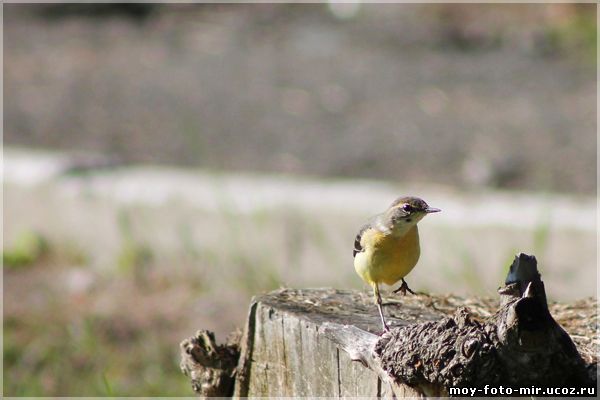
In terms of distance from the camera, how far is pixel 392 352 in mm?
2494

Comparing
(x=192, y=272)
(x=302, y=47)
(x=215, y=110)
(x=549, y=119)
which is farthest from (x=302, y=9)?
(x=192, y=272)

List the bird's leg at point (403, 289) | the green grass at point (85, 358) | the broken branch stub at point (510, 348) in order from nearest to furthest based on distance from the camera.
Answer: the broken branch stub at point (510, 348) < the bird's leg at point (403, 289) < the green grass at point (85, 358)

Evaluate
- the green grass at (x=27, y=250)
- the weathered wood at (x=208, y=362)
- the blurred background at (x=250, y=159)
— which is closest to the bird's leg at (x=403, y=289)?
the weathered wood at (x=208, y=362)

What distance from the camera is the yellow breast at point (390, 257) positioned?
9.54 feet

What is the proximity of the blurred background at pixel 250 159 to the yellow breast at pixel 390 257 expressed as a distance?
952 mm

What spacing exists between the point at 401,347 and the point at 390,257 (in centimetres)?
47

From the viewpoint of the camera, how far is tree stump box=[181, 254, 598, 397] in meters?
2.32

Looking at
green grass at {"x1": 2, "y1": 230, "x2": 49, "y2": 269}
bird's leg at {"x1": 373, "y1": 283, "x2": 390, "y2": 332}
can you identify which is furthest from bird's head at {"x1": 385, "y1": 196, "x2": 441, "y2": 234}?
green grass at {"x1": 2, "y1": 230, "x2": 49, "y2": 269}

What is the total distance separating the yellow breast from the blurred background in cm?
95

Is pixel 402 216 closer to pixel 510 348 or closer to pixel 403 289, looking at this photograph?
pixel 403 289

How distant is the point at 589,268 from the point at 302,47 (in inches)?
173

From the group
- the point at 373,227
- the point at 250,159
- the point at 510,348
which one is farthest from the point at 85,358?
the point at 510,348

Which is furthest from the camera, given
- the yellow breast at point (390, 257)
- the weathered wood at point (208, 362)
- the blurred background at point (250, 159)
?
the blurred background at point (250, 159)

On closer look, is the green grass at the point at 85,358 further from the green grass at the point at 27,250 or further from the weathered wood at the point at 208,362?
the weathered wood at the point at 208,362
